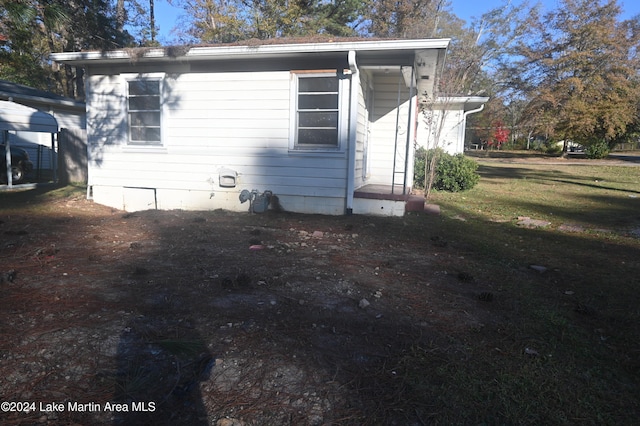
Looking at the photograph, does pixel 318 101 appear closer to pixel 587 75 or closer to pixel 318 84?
pixel 318 84

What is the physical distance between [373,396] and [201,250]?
3.31 m

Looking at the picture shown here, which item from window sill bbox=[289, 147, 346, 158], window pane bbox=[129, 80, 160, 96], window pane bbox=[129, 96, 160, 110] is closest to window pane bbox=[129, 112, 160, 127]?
window pane bbox=[129, 96, 160, 110]

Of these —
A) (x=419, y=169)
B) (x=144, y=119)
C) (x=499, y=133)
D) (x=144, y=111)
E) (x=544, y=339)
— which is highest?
(x=499, y=133)

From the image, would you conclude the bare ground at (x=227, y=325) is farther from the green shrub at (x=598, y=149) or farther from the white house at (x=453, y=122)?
the green shrub at (x=598, y=149)

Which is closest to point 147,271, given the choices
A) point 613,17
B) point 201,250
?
point 201,250

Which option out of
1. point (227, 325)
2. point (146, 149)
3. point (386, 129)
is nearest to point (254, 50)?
point (146, 149)

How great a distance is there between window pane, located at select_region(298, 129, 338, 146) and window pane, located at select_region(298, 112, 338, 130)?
0.11 m

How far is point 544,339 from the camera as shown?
116 inches

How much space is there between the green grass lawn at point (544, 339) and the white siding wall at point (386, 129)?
11.1 ft

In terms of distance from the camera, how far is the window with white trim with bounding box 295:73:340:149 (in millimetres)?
7289

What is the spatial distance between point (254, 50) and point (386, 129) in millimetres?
3872

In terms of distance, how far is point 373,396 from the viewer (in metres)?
2.24

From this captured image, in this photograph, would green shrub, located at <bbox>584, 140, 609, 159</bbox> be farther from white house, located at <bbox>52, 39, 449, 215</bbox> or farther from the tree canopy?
white house, located at <bbox>52, 39, 449, 215</bbox>

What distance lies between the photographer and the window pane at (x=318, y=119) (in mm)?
7352
